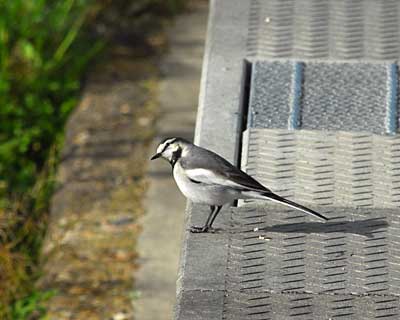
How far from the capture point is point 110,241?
20.8 ft

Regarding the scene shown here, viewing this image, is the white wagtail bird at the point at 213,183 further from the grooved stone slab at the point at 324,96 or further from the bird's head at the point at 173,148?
the grooved stone slab at the point at 324,96

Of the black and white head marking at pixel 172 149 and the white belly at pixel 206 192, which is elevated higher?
the black and white head marking at pixel 172 149

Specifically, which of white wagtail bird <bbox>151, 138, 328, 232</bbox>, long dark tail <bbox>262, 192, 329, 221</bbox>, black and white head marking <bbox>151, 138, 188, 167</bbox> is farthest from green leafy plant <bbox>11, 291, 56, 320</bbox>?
long dark tail <bbox>262, 192, 329, 221</bbox>

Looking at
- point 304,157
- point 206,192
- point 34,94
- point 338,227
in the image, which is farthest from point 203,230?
point 34,94

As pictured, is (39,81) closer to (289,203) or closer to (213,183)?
(213,183)

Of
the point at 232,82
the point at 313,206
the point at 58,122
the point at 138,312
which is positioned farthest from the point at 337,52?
the point at 58,122

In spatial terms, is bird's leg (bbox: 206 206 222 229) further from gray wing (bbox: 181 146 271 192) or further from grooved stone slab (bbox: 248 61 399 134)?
grooved stone slab (bbox: 248 61 399 134)

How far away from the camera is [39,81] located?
7805 mm

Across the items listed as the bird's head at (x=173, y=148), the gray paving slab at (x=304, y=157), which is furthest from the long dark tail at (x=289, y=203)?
the bird's head at (x=173, y=148)

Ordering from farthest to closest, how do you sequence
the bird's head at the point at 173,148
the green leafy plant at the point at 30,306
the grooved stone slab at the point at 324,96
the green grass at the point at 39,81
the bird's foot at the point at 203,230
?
the green grass at the point at 39,81 → the green leafy plant at the point at 30,306 → the grooved stone slab at the point at 324,96 → the bird's head at the point at 173,148 → the bird's foot at the point at 203,230

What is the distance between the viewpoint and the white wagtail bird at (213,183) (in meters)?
4.50

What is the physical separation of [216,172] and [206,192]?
10 cm

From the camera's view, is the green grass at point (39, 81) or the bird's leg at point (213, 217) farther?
the green grass at point (39, 81)

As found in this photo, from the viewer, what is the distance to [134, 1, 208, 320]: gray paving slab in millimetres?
5859
